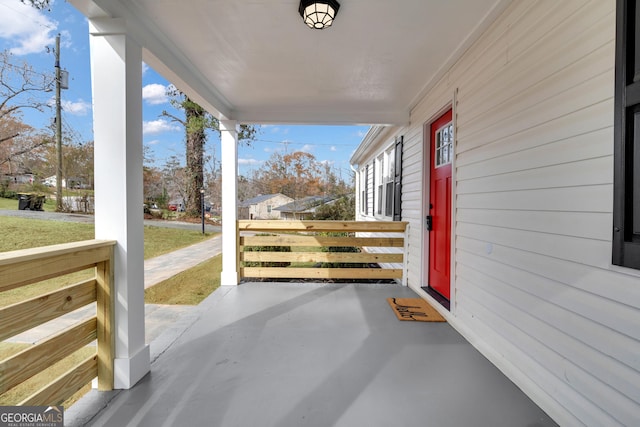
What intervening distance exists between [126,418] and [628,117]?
2855 millimetres

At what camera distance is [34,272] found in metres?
1.31

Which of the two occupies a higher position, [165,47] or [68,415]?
[165,47]

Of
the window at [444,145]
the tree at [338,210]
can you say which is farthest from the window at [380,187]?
the tree at [338,210]

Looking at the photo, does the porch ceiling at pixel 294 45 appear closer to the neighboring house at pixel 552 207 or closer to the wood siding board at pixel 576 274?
the neighboring house at pixel 552 207

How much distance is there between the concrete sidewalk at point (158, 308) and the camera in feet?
8.42

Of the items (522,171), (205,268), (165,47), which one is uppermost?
(165,47)

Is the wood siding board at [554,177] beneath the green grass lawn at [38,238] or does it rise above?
above

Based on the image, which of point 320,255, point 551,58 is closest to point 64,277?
point 320,255

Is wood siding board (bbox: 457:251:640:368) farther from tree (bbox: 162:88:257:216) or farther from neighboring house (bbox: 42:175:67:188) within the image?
tree (bbox: 162:88:257:216)

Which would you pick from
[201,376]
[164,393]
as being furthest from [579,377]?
[164,393]

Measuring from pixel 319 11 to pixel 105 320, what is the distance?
7.99ft

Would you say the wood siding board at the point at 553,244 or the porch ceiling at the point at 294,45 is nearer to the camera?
the wood siding board at the point at 553,244

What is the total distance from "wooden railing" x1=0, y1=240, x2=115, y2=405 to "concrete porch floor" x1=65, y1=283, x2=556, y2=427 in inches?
8.5

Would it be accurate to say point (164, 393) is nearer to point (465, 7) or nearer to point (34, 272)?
point (34, 272)
